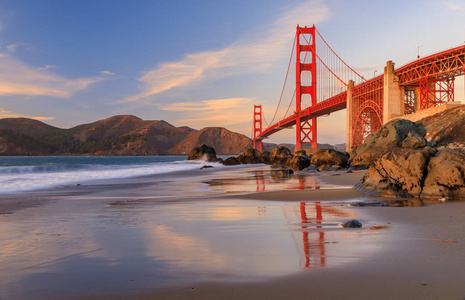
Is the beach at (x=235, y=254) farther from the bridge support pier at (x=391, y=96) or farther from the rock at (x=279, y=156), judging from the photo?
the bridge support pier at (x=391, y=96)

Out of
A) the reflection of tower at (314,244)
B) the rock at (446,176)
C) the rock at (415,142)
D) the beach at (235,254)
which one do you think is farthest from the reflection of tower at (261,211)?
the rock at (415,142)

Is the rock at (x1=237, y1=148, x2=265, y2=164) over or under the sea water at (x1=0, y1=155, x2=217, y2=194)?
over

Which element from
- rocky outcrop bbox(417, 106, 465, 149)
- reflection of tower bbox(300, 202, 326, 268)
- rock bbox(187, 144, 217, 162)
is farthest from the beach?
rock bbox(187, 144, 217, 162)

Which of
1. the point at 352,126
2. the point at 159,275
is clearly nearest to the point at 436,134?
the point at 352,126

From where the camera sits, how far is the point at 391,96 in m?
44.2

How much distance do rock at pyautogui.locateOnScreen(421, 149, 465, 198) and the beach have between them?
1.66m

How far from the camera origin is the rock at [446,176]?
8891 millimetres

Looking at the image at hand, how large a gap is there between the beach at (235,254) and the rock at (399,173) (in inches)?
80.9

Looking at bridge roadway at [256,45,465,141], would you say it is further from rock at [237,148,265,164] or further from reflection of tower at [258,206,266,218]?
reflection of tower at [258,206,266,218]

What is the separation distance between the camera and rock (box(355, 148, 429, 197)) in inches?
372

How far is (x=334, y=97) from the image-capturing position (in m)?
57.6

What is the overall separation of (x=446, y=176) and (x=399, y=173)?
103 centimetres

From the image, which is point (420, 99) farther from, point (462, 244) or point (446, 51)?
point (462, 244)

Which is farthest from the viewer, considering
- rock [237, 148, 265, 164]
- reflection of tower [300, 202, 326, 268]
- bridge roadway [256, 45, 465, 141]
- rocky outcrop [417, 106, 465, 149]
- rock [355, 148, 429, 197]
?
rock [237, 148, 265, 164]
